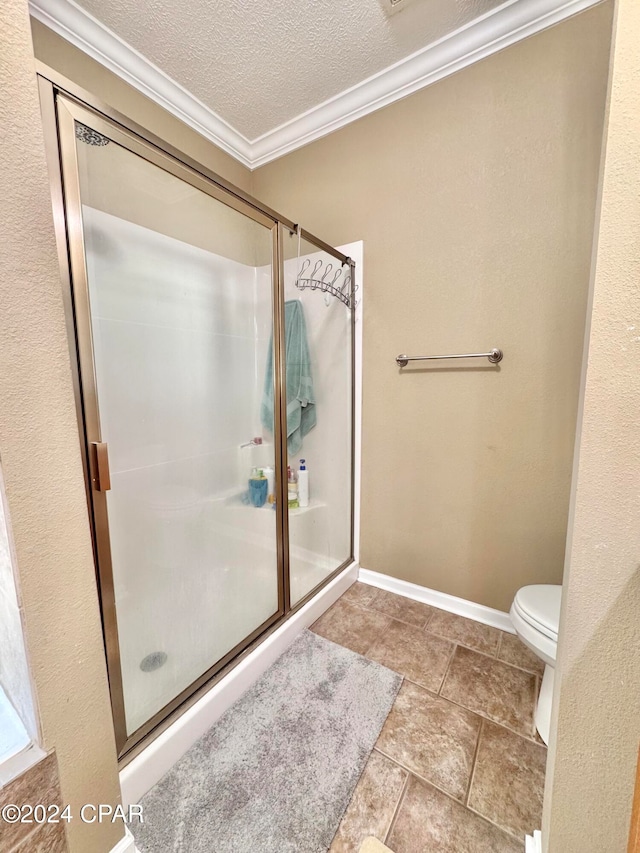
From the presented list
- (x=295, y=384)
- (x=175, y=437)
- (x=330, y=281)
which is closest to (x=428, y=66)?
(x=330, y=281)

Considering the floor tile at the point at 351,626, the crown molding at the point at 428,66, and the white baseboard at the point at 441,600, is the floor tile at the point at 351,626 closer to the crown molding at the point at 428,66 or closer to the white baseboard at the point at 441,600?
the white baseboard at the point at 441,600

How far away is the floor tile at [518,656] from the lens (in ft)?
4.56

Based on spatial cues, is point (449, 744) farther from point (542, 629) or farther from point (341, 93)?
point (341, 93)

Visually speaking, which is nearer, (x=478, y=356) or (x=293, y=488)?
(x=478, y=356)

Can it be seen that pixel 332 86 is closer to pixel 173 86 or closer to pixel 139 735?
pixel 173 86

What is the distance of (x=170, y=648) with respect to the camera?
1.24m

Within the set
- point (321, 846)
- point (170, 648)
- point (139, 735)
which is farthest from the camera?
point (170, 648)

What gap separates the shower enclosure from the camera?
933mm

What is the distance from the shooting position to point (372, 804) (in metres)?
0.93

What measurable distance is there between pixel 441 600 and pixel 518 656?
39 cm

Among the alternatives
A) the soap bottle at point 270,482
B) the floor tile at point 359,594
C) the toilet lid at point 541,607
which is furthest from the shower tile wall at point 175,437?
the toilet lid at point 541,607

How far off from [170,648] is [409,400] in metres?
1.47

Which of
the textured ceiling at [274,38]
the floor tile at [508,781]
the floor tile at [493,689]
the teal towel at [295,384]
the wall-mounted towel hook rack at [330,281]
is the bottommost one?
the floor tile at [493,689]

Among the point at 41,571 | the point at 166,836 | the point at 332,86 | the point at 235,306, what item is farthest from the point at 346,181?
the point at 166,836
